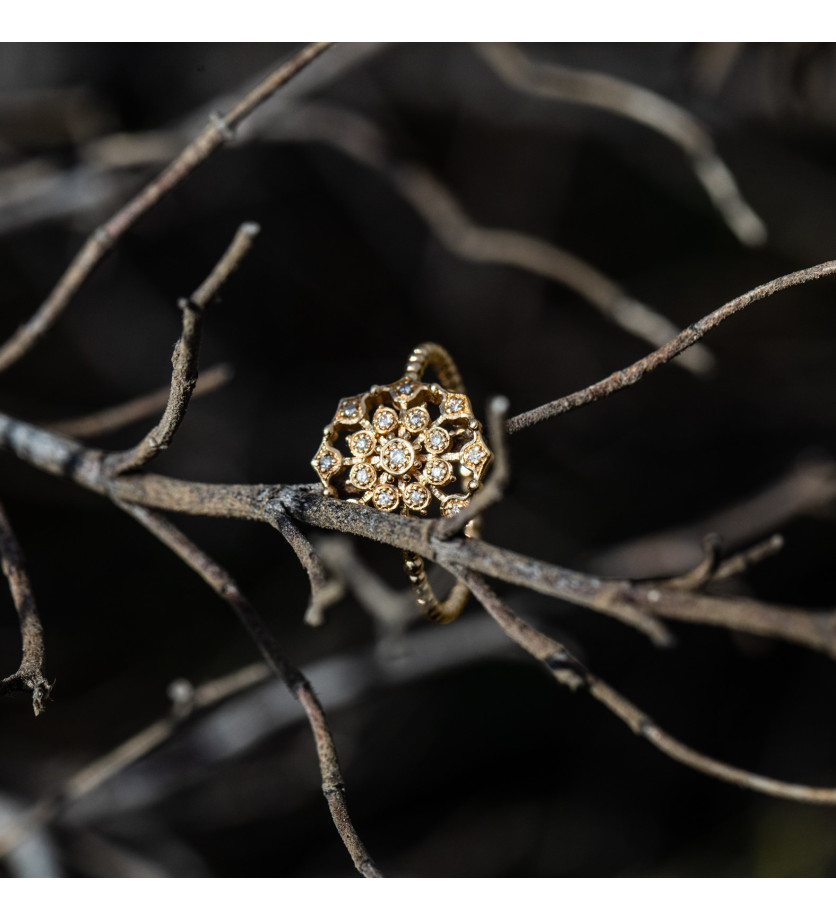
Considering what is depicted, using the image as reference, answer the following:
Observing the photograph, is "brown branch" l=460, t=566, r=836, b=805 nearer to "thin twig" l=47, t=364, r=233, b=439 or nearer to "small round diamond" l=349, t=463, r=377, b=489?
"small round diamond" l=349, t=463, r=377, b=489

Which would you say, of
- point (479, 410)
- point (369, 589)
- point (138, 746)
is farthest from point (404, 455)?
point (479, 410)

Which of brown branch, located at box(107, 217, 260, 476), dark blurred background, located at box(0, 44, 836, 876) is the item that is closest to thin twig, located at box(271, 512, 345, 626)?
brown branch, located at box(107, 217, 260, 476)

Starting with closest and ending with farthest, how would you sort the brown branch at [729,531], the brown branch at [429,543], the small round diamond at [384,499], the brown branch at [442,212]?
the brown branch at [429,543]
the small round diamond at [384,499]
the brown branch at [442,212]
the brown branch at [729,531]

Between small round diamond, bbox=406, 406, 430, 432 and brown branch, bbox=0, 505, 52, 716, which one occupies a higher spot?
small round diamond, bbox=406, 406, 430, 432

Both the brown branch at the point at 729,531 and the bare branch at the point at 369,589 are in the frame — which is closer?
the bare branch at the point at 369,589

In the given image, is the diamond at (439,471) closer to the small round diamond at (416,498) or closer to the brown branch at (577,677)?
the small round diamond at (416,498)

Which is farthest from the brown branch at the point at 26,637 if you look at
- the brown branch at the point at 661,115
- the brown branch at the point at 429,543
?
the brown branch at the point at 661,115
